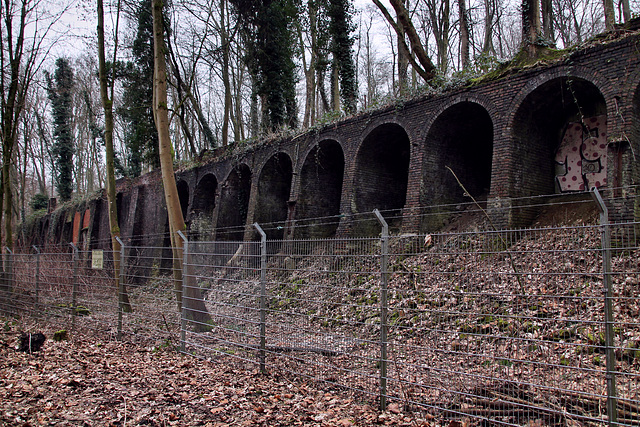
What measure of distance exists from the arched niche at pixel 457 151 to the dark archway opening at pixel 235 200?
928cm

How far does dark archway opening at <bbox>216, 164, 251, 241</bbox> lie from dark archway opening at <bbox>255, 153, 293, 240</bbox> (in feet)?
5.12

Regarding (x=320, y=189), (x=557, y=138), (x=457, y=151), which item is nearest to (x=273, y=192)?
Result: (x=320, y=189)

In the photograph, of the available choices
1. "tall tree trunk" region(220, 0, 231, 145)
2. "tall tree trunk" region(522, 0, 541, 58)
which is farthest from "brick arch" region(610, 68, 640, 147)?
"tall tree trunk" region(220, 0, 231, 145)

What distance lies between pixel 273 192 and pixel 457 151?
7731 millimetres

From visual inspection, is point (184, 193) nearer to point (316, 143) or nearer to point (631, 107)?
point (316, 143)

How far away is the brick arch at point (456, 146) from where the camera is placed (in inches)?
460

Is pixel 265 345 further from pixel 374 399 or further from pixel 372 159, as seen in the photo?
pixel 372 159

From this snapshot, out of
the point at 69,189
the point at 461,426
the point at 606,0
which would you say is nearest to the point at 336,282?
the point at 461,426

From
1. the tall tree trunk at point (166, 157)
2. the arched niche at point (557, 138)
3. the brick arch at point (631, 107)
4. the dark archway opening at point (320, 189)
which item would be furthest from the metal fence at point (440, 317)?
the dark archway opening at point (320, 189)

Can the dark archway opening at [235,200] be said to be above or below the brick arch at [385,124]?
below

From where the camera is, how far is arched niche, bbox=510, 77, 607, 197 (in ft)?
33.8

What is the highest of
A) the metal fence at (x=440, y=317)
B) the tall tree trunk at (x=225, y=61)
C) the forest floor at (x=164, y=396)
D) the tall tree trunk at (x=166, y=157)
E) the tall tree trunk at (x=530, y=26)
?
the tall tree trunk at (x=225, y=61)

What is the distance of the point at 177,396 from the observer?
4883 millimetres

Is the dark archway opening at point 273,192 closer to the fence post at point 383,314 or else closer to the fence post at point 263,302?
the fence post at point 263,302
